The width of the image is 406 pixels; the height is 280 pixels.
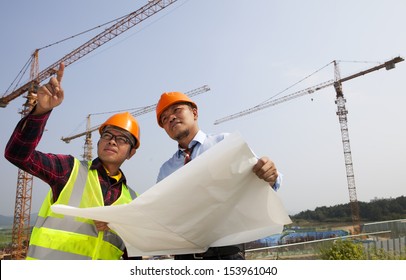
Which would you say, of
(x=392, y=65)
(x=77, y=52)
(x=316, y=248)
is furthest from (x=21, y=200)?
(x=392, y=65)

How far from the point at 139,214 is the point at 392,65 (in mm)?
56859

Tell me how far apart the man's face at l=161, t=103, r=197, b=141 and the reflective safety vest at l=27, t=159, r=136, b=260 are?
2.43 ft

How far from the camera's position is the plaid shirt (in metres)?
2.27

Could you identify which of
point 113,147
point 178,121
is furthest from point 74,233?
point 178,121

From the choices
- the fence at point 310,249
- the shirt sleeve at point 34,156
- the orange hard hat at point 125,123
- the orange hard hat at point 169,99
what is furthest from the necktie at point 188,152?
the fence at point 310,249

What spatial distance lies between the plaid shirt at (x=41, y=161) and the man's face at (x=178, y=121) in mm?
676

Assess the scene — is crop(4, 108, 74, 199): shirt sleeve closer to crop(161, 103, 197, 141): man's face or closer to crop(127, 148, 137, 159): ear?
crop(127, 148, 137, 159): ear

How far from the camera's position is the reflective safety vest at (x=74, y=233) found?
242cm

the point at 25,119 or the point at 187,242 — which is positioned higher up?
the point at 25,119

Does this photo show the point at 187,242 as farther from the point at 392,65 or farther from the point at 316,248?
the point at 392,65

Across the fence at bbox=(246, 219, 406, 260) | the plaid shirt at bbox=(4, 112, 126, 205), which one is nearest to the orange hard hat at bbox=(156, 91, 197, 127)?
the plaid shirt at bbox=(4, 112, 126, 205)

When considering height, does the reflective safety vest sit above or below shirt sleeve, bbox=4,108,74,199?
below

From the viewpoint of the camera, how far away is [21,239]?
3853cm

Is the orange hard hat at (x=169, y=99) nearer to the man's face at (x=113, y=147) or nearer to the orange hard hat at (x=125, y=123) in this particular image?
the orange hard hat at (x=125, y=123)
